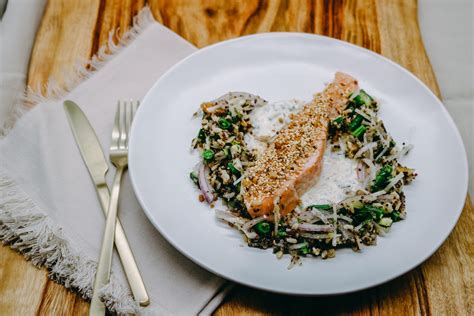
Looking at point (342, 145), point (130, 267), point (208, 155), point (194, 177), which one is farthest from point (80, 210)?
point (342, 145)

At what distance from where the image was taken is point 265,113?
3.42 m

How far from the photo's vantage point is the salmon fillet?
283cm

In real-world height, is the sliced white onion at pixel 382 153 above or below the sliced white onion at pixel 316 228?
below

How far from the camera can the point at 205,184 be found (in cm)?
294

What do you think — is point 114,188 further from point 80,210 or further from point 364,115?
point 364,115

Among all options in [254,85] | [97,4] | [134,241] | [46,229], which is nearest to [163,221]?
[134,241]

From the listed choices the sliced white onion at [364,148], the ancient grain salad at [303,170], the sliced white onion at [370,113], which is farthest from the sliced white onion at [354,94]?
the sliced white onion at [364,148]

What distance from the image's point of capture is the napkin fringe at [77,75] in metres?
3.49

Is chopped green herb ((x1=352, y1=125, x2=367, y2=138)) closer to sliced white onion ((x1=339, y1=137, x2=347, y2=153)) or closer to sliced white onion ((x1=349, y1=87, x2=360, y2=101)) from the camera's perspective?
sliced white onion ((x1=339, y1=137, x2=347, y2=153))

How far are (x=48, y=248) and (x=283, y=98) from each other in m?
1.88

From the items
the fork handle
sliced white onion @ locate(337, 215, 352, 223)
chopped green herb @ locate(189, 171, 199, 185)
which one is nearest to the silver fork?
the fork handle

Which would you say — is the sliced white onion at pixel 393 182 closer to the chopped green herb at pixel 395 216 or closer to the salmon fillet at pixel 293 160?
the chopped green herb at pixel 395 216

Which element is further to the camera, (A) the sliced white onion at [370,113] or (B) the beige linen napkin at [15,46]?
(B) the beige linen napkin at [15,46]

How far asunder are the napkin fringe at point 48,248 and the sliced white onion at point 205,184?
69cm
